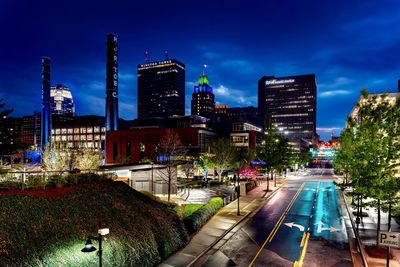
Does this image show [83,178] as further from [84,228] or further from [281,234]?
[281,234]

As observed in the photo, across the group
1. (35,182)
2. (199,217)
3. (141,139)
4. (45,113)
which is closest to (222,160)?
(199,217)

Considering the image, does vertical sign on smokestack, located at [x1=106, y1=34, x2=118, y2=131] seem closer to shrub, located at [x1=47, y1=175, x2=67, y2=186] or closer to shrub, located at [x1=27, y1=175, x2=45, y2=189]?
shrub, located at [x1=47, y1=175, x2=67, y2=186]

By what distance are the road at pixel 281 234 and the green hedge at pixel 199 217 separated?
10.7 feet

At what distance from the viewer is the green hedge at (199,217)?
1084 inches

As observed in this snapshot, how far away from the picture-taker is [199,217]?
29.0 meters

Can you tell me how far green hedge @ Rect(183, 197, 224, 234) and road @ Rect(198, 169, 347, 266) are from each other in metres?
3.27

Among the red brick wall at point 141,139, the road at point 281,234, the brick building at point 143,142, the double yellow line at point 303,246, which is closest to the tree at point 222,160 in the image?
the road at point 281,234

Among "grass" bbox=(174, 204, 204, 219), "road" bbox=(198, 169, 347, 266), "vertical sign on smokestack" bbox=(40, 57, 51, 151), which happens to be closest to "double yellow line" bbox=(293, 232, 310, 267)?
"road" bbox=(198, 169, 347, 266)

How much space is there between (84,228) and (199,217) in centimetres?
1256

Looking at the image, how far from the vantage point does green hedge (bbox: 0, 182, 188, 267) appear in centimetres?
1512

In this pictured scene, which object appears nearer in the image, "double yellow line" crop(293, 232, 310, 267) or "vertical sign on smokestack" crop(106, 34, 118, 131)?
"double yellow line" crop(293, 232, 310, 267)

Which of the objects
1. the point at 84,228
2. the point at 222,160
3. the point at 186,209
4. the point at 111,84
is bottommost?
the point at 186,209

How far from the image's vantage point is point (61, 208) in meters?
18.7

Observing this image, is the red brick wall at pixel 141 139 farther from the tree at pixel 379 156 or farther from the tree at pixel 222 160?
the tree at pixel 379 156
